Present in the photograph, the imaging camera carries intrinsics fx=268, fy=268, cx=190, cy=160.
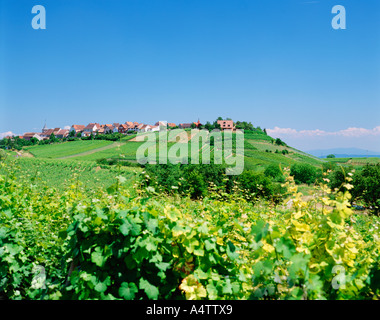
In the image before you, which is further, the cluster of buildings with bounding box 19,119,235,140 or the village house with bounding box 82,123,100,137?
the village house with bounding box 82,123,100,137

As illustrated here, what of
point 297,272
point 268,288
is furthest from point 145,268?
point 297,272

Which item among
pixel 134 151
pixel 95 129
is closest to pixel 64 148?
pixel 134 151

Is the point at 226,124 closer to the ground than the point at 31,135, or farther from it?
farther from it

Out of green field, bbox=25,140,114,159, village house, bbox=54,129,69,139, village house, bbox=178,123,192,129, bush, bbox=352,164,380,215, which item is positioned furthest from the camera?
village house, bbox=178,123,192,129

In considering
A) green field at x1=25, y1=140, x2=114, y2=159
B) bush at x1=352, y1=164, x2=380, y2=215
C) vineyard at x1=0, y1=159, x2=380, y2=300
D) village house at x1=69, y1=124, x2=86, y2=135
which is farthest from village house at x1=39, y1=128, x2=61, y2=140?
vineyard at x1=0, y1=159, x2=380, y2=300

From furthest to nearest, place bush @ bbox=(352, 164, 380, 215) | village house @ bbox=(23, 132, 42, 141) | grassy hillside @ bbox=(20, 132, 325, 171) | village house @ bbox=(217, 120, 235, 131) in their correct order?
village house @ bbox=(23, 132, 42, 141)
village house @ bbox=(217, 120, 235, 131)
grassy hillside @ bbox=(20, 132, 325, 171)
bush @ bbox=(352, 164, 380, 215)

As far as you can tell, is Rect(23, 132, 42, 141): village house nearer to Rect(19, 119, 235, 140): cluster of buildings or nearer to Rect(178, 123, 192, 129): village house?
Rect(19, 119, 235, 140): cluster of buildings

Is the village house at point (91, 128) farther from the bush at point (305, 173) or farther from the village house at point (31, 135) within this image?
the bush at point (305, 173)

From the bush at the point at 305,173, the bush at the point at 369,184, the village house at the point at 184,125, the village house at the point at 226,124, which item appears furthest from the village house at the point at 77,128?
the bush at the point at 369,184

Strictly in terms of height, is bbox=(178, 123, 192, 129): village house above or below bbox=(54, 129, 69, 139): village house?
above

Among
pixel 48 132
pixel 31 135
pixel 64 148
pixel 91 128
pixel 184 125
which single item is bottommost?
pixel 64 148

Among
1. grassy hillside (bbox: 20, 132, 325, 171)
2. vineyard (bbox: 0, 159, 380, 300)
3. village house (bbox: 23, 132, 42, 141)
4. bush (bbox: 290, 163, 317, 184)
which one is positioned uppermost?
village house (bbox: 23, 132, 42, 141)

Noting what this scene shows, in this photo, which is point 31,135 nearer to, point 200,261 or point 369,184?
point 369,184
